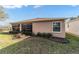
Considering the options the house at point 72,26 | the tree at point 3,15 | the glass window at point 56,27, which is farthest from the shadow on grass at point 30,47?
the tree at point 3,15

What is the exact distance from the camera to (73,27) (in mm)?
6531

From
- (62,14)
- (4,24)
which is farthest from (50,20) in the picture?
(4,24)

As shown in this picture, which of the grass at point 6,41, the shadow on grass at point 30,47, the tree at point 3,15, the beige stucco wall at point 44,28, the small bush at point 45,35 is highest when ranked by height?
the tree at point 3,15

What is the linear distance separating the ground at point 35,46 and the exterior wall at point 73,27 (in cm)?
15

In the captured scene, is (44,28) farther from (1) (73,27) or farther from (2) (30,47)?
(1) (73,27)

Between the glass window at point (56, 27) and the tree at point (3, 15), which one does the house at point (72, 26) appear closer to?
the glass window at point (56, 27)

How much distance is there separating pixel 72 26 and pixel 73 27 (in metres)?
0.05

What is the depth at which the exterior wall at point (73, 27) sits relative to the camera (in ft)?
21.1

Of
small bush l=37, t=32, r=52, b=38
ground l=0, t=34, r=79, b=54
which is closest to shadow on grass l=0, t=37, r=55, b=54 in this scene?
ground l=0, t=34, r=79, b=54

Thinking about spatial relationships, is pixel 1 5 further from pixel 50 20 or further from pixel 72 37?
pixel 72 37

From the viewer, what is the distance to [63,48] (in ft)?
20.8
